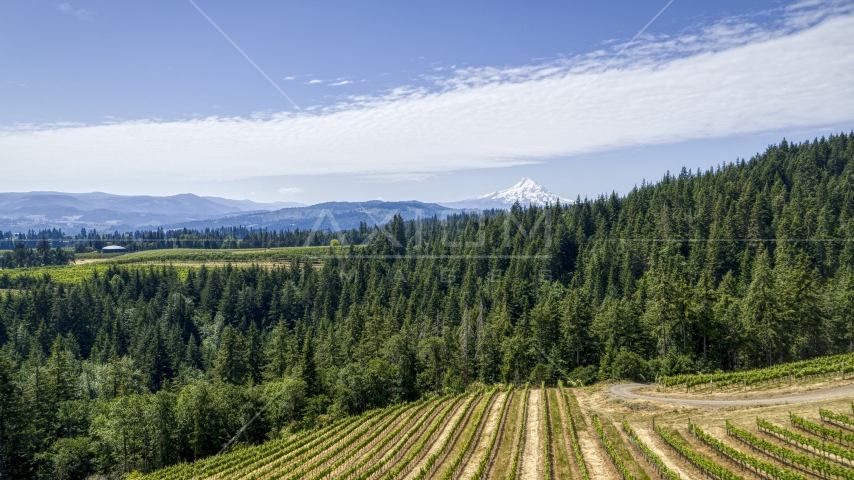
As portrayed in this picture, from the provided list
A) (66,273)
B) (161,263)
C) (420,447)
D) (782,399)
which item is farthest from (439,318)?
(66,273)

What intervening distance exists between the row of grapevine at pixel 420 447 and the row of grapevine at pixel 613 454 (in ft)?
46.8

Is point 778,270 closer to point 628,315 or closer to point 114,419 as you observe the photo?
point 628,315

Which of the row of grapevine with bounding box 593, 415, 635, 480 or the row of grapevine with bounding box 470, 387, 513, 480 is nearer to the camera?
the row of grapevine with bounding box 593, 415, 635, 480

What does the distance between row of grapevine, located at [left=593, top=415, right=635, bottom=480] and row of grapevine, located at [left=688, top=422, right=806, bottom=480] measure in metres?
6.05

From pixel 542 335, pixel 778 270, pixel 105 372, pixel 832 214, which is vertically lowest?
pixel 105 372

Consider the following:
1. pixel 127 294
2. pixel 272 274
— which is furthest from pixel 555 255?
pixel 127 294

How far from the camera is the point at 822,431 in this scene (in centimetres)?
2952

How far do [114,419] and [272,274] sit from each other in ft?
297

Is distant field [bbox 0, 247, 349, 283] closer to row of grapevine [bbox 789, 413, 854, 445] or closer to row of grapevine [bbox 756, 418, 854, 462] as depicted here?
row of grapevine [bbox 756, 418, 854, 462]

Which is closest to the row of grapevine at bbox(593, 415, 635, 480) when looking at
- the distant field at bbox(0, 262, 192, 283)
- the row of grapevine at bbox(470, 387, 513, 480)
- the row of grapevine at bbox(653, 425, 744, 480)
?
the row of grapevine at bbox(653, 425, 744, 480)

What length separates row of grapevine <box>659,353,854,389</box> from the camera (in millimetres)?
43625

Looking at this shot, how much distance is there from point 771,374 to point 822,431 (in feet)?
58.3

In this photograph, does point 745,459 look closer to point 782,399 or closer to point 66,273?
point 782,399

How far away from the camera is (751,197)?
358 feet
